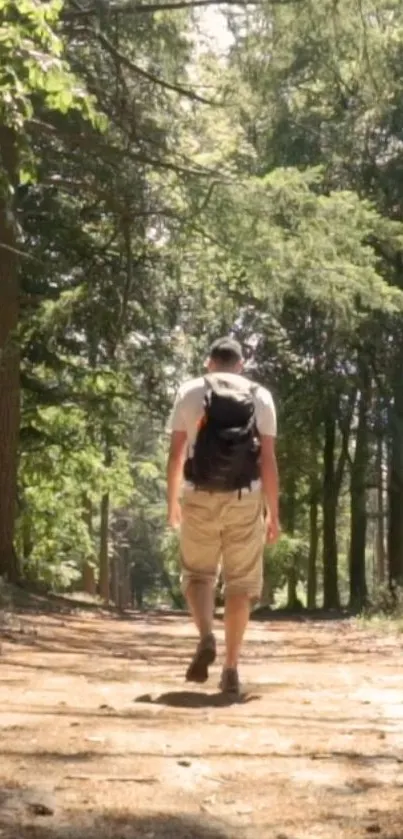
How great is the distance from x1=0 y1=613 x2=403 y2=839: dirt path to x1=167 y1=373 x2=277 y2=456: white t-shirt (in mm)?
1332

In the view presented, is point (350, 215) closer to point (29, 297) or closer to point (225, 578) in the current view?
point (29, 297)

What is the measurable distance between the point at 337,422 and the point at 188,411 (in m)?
22.5

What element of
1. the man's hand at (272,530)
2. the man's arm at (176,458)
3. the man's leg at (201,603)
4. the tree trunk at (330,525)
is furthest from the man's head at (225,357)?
the tree trunk at (330,525)

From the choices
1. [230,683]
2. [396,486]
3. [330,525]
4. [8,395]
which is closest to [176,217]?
[8,395]

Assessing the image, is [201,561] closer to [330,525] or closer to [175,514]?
[175,514]

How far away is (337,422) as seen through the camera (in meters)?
29.4

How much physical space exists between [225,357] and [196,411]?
1.11ft

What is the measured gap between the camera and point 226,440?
6934 mm

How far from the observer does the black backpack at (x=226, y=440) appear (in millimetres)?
6930

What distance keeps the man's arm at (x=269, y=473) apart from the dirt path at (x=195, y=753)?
0.97 meters

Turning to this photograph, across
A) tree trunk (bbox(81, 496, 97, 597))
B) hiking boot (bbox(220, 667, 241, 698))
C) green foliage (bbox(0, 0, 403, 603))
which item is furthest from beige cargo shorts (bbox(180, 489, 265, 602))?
tree trunk (bbox(81, 496, 97, 597))

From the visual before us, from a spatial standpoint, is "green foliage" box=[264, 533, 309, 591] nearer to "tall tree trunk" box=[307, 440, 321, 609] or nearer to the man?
"tall tree trunk" box=[307, 440, 321, 609]

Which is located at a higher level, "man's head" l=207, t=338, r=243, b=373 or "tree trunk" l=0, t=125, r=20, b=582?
"tree trunk" l=0, t=125, r=20, b=582

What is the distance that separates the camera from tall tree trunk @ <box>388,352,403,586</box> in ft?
87.0
